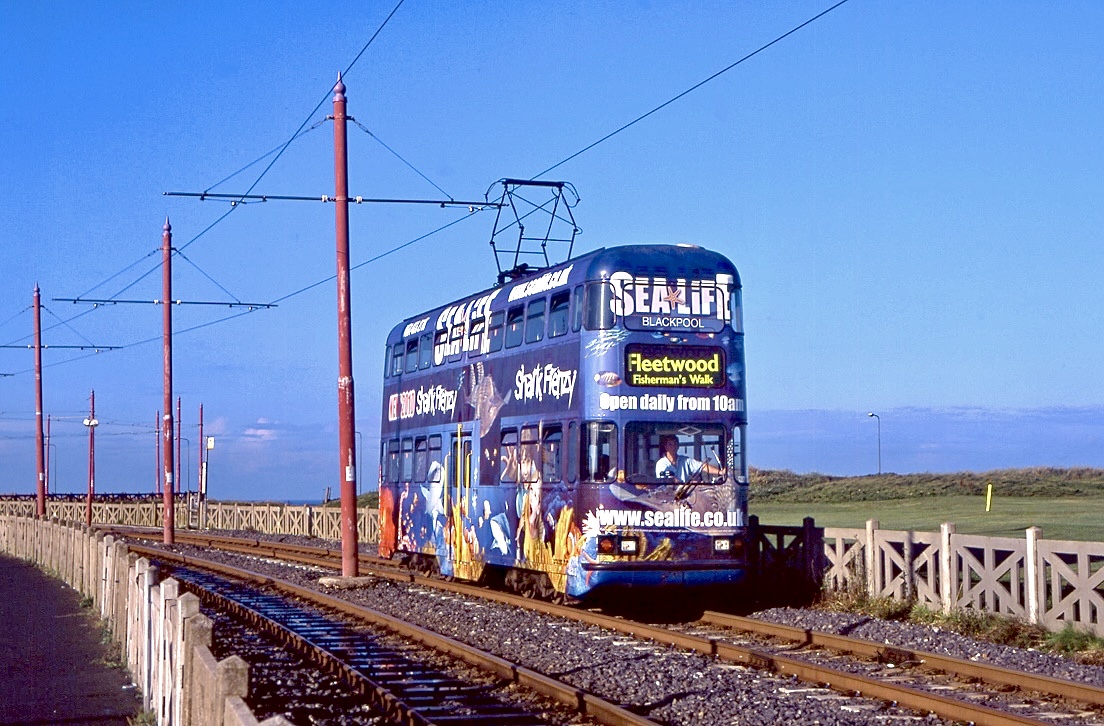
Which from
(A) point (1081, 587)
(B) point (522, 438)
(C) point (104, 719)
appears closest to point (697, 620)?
(B) point (522, 438)

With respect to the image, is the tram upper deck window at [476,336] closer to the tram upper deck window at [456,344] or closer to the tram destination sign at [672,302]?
the tram upper deck window at [456,344]

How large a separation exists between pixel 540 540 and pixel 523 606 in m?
1.26

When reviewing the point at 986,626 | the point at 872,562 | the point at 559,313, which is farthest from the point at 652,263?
the point at 986,626

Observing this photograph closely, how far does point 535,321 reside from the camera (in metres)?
20.2

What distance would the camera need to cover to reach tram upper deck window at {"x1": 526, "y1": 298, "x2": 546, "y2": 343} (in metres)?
20.0

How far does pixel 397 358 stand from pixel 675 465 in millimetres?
10202

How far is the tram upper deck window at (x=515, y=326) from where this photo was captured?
2073 cm

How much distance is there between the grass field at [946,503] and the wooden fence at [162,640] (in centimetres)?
1778

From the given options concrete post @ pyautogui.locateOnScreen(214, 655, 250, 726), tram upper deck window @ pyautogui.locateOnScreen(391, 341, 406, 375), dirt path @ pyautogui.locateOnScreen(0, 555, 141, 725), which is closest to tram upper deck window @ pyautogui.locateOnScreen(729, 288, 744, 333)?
dirt path @ pyautogui.locateOnScreen(0, 555, 141, 725)

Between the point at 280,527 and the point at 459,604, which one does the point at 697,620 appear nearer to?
the point at 459,604

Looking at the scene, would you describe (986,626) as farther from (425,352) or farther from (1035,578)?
(425,352)

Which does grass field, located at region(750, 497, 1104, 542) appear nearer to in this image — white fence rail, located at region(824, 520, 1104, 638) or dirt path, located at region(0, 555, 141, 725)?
white fence rail, located at region(824, 520, 1104, 638)

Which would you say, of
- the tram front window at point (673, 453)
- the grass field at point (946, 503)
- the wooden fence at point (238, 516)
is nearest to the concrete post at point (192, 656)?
the tram front window at point (673, 453)

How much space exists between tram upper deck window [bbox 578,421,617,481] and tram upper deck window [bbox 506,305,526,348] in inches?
111
